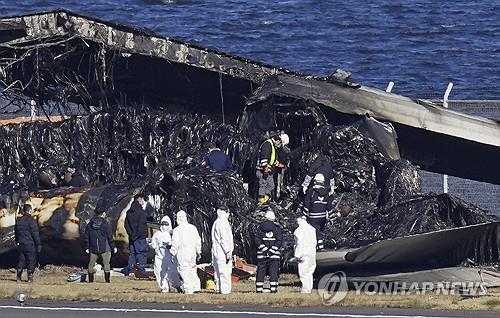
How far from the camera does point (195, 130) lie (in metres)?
30.2

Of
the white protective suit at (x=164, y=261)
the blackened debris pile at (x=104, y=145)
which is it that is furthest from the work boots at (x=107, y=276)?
the blackened debris pile at (x=104, y=145)

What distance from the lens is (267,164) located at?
1117 inches

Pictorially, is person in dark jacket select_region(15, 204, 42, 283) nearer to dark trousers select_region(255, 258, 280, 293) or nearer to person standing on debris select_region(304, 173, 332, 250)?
dark trousers select_region(255, 258, 280, 293)

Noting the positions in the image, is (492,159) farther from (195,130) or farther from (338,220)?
(195,130)

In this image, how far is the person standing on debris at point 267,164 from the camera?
93.2 feet

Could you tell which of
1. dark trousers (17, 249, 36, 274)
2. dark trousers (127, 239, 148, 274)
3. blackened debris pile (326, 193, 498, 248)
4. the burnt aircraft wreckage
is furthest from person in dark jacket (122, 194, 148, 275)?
blackened debris pile (326, 193, 498, 248)

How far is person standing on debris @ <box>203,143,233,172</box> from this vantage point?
28516mm

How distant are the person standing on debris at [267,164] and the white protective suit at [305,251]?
3.87 metres

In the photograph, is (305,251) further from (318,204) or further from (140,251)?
(140,251)

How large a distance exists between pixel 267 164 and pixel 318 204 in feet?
6.41

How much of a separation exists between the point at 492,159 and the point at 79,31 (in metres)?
10.5

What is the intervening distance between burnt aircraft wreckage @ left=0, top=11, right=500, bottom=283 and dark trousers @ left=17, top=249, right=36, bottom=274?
1570 mm

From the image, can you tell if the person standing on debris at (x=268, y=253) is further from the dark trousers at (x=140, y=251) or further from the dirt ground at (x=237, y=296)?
the dark trousers at (x=140, y=251)

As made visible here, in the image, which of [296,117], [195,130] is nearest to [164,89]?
[195,130]
